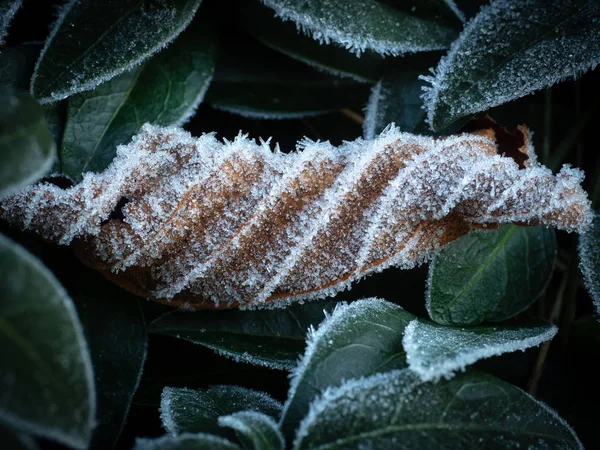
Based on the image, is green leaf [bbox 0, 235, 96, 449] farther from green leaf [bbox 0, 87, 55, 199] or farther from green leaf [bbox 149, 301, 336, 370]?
green leaf [bbox 149, 301, 336, 370]

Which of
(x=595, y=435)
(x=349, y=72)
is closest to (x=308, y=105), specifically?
(x=349, y=72)

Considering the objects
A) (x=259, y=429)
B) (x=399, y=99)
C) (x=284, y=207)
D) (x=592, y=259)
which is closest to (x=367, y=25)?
(x=399, y=99)

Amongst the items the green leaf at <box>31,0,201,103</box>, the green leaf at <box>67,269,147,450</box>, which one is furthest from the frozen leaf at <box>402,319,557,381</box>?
the green leaf at <box>31,0,201,103</box>

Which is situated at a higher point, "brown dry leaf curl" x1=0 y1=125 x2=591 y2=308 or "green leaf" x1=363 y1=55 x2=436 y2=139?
"green leaf" x1=363 y1=55 x2=436 y2=139

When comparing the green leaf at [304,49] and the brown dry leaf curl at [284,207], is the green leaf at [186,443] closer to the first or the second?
the brown dry leaf curl at [284,207]

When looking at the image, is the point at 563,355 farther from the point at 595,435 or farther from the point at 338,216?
the point at 338,216

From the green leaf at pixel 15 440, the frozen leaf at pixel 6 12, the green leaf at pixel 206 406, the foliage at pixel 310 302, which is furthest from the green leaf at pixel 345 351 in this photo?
the frozen leaf at pixel 6 12

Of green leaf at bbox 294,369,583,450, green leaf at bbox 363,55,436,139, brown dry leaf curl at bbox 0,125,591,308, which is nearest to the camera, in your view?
green leaf at bbox 294,369,583,450
